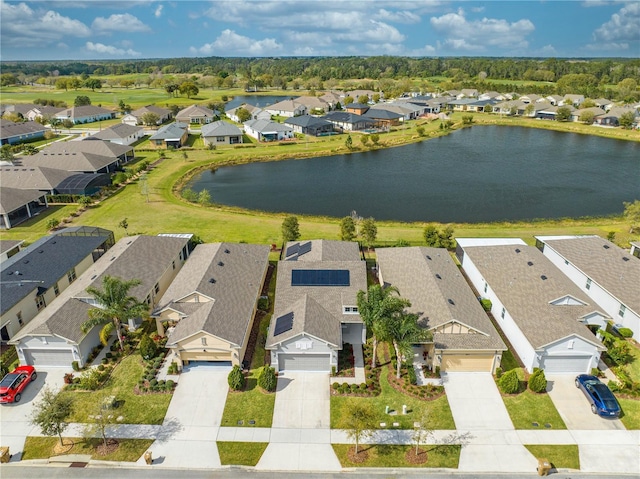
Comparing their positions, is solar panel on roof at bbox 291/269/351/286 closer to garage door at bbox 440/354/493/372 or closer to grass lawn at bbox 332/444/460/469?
garage door at bbox 440/354/493/372

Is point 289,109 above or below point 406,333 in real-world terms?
above

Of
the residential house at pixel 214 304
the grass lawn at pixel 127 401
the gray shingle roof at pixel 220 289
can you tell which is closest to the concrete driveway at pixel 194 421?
the grass lawn at pixel 127 401

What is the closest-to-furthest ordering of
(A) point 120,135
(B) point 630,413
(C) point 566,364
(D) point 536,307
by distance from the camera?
(B) point 630,413
(C) point 566,364
(D) point 536,307
(A) point 120,135

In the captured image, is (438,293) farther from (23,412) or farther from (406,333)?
(23,412)

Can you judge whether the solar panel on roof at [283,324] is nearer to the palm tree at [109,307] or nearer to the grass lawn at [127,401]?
the grass lawn at [127,401]

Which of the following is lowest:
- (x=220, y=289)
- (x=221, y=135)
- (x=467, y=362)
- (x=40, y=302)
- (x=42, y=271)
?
(x=467, y=362)

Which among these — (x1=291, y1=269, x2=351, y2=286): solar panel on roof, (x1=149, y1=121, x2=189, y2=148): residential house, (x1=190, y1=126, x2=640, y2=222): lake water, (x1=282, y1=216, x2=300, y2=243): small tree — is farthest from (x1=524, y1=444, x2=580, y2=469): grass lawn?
(x1=149, y1=121, x2=189, y2=148): residential house

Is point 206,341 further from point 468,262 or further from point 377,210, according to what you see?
point 377,210

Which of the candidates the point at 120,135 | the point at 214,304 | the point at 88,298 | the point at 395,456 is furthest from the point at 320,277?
the point at 120,135
